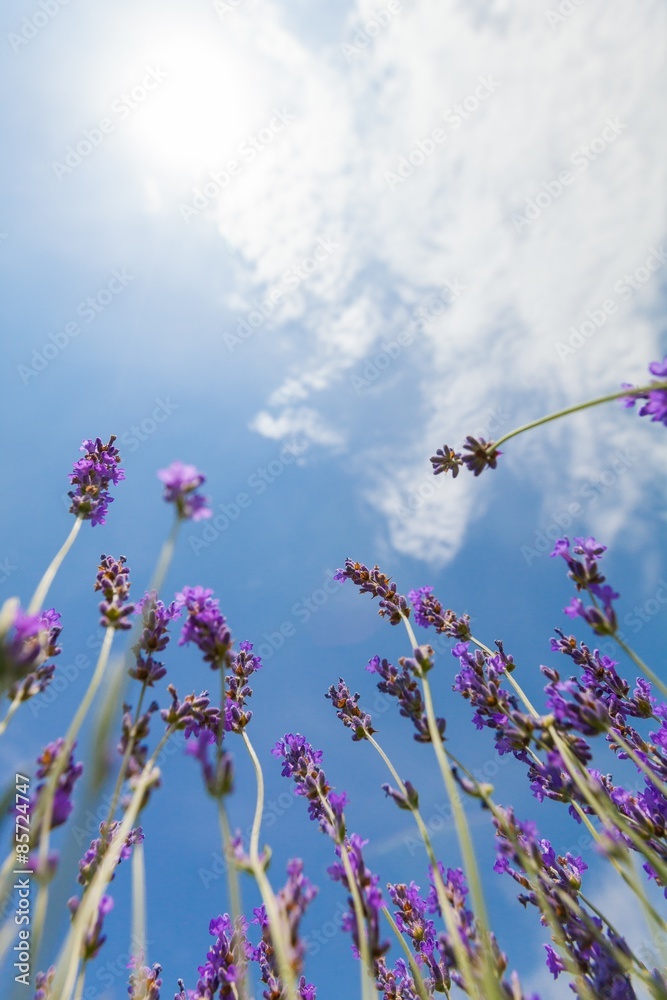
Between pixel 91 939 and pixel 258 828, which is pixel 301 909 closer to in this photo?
pixel 258 828

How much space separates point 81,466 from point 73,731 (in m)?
2.12

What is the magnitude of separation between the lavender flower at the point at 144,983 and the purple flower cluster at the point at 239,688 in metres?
1.08

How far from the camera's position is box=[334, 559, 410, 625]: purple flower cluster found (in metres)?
3.49

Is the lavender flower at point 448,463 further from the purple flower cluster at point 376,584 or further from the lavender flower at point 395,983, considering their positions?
the lavender flower at point 395,983

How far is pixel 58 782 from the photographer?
1735mm

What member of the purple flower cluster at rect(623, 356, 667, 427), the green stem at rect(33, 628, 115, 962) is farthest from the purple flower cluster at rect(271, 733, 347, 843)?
the purple flower cluster at rect(623, 356, 667, 427)

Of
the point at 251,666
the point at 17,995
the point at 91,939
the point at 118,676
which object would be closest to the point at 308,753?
the point at 251,666

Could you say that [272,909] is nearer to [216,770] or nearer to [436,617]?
[216,770]

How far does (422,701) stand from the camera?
267 cm

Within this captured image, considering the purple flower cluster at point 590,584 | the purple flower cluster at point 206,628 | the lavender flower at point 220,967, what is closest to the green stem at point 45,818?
the purple flower cluster at point 206,628

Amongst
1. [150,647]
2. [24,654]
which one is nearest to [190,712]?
[150,647]

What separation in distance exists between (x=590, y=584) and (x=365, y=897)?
1773mm

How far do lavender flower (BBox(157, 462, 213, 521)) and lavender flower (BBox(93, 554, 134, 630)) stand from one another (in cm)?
69

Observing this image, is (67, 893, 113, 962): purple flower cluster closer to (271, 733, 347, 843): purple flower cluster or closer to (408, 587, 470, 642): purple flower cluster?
(271, 733, 347, 843): purple flower cluster
